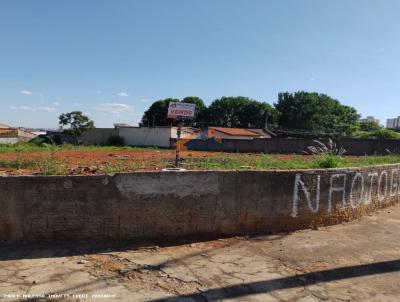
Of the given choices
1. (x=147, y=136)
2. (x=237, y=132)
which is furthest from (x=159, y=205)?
(x=237, y=132)

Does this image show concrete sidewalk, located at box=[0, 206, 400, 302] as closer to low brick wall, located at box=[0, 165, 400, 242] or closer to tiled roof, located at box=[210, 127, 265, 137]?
low brick wall, located at box=[0, 165, 400, 242]

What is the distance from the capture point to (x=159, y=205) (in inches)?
250

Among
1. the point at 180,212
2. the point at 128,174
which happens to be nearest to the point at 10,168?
the point at 128,174

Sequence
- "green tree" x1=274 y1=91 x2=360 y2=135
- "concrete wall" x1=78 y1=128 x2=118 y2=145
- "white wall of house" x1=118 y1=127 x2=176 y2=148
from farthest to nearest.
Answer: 1. "green tree" x1=274 y1=91 x2=360 y2=135
2. "concrete wall" x1=78 y1=128 x2=118 y2=145
3. "white wall of house" x1=118 y1=127 x2=176 y2=148

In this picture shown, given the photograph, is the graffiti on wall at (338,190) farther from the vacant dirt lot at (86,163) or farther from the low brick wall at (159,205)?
the vacant dirt lot at (86,163)

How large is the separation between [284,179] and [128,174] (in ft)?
9.37

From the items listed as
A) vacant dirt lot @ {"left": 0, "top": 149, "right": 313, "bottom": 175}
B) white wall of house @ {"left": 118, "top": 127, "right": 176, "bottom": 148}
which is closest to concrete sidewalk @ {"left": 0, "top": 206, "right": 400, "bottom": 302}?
vacant dirt lot @ {"left": 0, "top": 149, "right": 313, "bottom": 175}

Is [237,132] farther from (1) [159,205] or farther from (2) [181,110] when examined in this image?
(1) [159,205]

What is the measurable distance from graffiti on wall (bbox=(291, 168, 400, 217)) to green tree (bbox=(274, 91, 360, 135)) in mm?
56408

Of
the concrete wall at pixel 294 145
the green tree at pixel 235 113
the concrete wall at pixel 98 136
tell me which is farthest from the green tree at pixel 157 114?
the concrete wall at pixel 294 145

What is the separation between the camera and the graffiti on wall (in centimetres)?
728

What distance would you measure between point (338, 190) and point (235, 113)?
58564 mm

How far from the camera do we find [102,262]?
5.34 metres

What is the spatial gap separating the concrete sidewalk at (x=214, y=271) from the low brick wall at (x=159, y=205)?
12.8 inches
